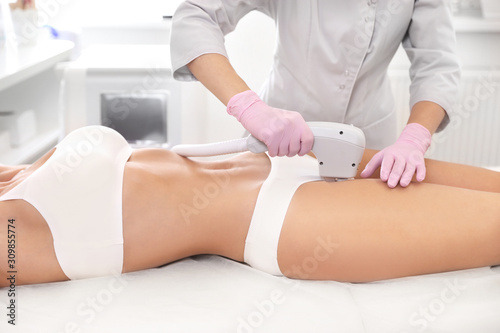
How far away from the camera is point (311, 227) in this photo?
103 cm

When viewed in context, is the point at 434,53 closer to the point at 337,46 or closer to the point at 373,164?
the point at 337,46

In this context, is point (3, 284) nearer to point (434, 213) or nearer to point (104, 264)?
point (104, 264)

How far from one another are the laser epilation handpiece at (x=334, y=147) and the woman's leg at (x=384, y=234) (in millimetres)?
70

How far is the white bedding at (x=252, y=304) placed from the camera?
94 centimetres

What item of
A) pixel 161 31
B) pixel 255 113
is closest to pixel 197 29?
pixel 255 113

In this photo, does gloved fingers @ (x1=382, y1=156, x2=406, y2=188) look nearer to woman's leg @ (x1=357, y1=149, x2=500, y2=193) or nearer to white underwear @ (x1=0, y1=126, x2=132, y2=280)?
woman's leg @ (x1=357, y1=149, x2=500, y2=193)

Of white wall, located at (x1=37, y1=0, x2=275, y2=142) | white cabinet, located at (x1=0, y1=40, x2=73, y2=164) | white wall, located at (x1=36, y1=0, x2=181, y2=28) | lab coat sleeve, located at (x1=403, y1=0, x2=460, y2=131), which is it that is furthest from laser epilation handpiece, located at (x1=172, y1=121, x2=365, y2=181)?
white wall, located at (x1=36, y1=0, x2=181, y2=28)

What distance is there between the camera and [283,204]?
1054mm

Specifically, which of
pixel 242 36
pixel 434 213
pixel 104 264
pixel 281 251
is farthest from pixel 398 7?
pixel 242 36

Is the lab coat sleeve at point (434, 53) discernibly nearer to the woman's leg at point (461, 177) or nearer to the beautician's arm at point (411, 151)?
the beautician's arm at point (411, 151)

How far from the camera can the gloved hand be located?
1095mm

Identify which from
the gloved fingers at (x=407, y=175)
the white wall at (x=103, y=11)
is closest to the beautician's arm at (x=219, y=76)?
the gloved fingers at (x=407, y=175)

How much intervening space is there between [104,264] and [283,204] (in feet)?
1.24

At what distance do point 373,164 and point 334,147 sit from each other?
0.53 ft
